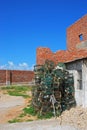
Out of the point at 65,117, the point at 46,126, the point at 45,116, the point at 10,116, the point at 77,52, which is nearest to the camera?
the point at 46,126

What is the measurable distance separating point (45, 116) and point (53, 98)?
2.84 ft

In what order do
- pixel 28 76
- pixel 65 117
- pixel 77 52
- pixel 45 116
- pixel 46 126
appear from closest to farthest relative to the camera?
pixel 46 126, pixel 65 117, pixel 45 116, pixel 77 52, pixel 28 76

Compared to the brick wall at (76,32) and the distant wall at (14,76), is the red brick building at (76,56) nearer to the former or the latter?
the brick wall at (76,32)

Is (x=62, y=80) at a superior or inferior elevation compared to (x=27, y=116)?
superior

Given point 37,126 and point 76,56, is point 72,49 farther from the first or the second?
point 37,126

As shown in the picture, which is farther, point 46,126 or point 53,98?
point 53,98

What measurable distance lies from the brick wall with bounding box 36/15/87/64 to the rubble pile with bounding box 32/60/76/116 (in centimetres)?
187

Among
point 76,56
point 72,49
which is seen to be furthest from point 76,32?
point 76,56

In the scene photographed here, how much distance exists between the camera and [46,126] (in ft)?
28.6

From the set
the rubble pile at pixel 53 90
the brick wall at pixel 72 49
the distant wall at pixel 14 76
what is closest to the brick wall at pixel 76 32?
the brick wall at pixel 72 49

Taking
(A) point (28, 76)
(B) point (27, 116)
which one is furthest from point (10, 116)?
(A) point (28, 76)

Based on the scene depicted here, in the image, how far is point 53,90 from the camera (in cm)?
1094

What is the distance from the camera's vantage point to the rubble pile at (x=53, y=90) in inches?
428

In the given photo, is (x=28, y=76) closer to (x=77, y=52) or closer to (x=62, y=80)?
(x=77, y=52)
